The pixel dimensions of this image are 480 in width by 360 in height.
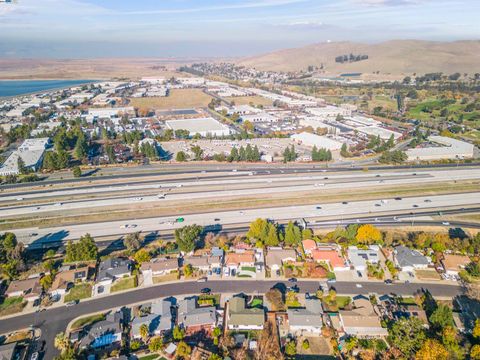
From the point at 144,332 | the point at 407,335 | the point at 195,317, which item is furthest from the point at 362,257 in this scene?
the point at 144,332

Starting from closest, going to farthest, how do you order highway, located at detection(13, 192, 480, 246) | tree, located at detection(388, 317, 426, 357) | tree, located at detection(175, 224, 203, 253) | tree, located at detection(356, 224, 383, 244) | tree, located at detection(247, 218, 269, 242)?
tree, located at detection(388, 317, 426, 357)
tree, located at detection(175, 224, 203, 253)
tree, located at detection(356, 224, 383, 244)
tree, located at detection(247, 218, 269, 242)
highway, located at detection(13, 192, 480, 246)

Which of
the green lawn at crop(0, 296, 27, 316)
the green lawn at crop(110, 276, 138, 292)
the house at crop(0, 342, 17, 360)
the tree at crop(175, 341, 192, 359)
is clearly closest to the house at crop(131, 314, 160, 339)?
the tree at crop(175, 341, 192, 359)

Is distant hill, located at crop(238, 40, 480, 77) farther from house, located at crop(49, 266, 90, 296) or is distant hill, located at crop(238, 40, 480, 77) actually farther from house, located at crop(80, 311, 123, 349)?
house, located at crop(80, 311, 123, 349)

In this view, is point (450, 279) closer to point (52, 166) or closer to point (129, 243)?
point (129, 243)

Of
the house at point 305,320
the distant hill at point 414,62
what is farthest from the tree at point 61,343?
the distant hill at point 414,62

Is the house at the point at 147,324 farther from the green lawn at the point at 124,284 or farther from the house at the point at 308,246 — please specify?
the house at the point at 308,246

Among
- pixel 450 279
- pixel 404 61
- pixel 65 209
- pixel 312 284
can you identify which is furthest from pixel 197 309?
pixel 404 61
